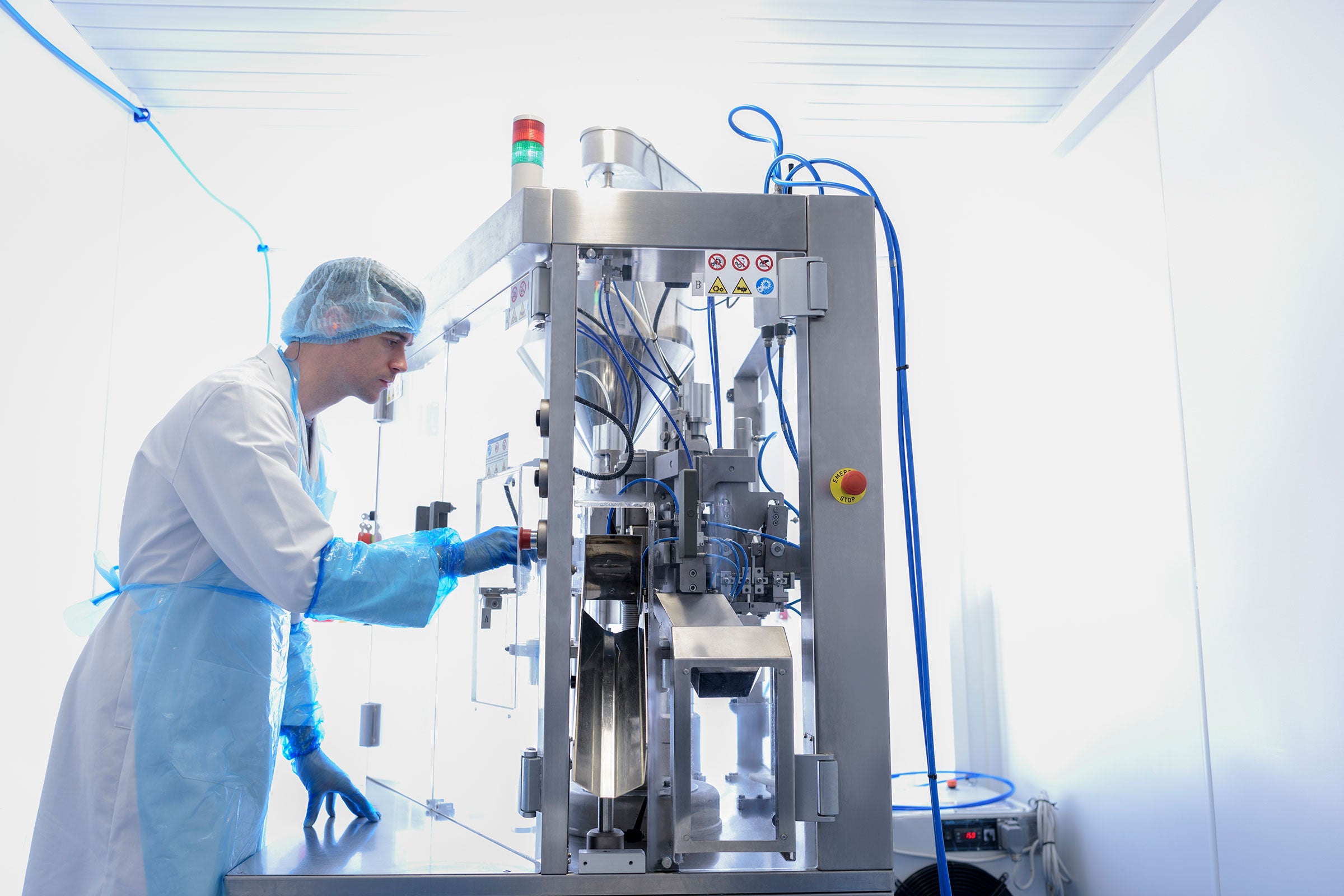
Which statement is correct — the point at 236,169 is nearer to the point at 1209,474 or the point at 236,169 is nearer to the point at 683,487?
the point at 683,487

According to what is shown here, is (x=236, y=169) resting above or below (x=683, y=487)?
above

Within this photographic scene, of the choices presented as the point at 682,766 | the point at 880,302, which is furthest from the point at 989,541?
the point at 682,766

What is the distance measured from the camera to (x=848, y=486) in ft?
4.09

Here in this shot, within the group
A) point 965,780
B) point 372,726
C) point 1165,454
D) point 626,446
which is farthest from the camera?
point 965,780

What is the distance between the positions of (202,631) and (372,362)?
0.52 meters

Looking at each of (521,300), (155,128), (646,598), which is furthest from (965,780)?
(155,128)

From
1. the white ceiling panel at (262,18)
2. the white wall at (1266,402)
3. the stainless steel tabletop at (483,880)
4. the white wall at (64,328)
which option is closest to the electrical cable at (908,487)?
the stainless steel tabletop at (483,880)

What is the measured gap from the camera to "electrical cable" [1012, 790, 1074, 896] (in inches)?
93.1

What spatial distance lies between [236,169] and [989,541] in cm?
263

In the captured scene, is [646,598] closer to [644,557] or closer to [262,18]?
[644,557]

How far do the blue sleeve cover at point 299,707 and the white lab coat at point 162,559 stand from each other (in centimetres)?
32

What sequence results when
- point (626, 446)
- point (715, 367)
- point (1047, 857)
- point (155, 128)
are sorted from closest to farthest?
point (626, 446) → point (715, 367) → point (1047, 857) → point (155, 128)

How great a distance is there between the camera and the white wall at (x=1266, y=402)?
5.17 feet

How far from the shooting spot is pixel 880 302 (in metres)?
2.76
